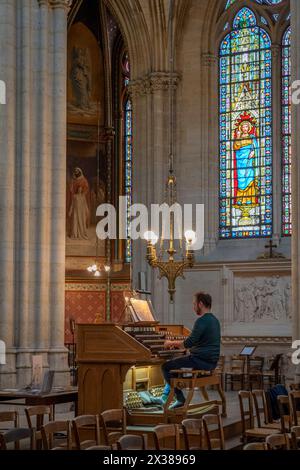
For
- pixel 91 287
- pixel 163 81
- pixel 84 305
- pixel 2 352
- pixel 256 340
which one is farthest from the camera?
pixel 91 287

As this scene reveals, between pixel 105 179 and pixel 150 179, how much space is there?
4.73m

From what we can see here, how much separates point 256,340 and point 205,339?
11607mm

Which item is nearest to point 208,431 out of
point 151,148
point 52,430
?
point 52,430

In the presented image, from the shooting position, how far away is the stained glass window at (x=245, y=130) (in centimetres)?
2588

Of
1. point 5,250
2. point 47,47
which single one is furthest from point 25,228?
point 47,47

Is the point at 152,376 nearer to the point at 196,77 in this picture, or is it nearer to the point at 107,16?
the point at 196,77

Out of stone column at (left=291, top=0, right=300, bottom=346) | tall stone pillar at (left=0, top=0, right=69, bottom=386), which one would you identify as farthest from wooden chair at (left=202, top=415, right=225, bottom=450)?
stone column at (left=291, top=0, right=300, bottom=346)

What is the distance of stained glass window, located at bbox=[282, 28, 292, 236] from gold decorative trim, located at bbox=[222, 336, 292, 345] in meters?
2.86

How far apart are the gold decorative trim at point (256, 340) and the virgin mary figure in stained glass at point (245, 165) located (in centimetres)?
326

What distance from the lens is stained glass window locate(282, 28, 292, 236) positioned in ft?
83.4

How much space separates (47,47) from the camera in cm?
1864

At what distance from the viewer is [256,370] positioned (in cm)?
2328

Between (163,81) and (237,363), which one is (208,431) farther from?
(163,81)

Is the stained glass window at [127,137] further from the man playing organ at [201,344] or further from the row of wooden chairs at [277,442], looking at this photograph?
the row of wooden chairs at [277,442]
